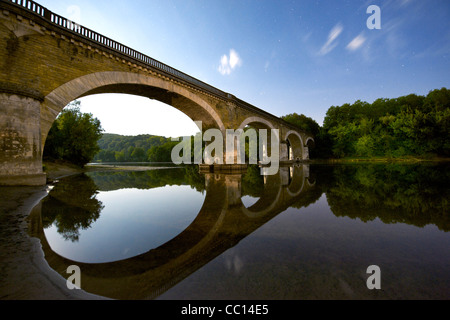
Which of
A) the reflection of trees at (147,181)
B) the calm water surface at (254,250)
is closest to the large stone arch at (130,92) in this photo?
the reflection of trees at (147,181)

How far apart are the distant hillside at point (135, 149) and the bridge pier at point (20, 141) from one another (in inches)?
2874

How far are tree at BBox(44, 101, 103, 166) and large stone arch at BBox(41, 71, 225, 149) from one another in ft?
43.7

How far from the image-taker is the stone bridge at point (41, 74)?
24.1ft

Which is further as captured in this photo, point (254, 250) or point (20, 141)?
point (20, 141)

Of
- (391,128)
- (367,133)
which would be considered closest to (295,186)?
(391,128)

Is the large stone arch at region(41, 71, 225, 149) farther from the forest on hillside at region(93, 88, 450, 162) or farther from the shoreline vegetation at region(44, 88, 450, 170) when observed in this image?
the forest on hillside at region(93, 88, 450, 162)

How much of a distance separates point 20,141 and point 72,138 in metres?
17.7

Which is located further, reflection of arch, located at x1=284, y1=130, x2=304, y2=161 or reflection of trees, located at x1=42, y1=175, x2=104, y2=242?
reflection of arch, located at x1=284, y1=130, x2=304, y2=161

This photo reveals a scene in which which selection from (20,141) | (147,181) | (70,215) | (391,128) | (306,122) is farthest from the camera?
(306,122)

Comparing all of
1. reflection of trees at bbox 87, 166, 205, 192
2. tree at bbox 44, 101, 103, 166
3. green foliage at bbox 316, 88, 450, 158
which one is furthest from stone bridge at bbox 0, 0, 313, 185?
green foliage at bbox 316, 88, 450, 158

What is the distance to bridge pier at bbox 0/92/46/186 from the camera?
280 inches

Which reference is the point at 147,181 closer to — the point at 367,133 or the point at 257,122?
the point at 257,122

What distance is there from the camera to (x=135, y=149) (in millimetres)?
101750
